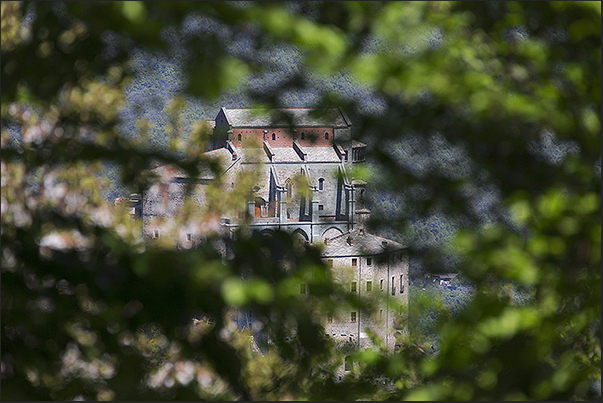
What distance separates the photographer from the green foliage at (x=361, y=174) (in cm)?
86

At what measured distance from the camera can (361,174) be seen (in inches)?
38.6

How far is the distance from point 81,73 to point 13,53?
112 millimetres

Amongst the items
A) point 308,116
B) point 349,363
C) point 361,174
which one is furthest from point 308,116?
point 349,363

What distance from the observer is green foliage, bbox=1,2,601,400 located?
0.86 m

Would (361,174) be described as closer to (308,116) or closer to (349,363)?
(308,116)

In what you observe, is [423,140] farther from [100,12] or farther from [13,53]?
[13,53]

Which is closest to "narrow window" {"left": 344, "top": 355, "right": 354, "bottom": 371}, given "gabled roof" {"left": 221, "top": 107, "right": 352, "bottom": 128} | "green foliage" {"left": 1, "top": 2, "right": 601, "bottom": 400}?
"green foliage" {"left": 1, "top": 2, "right": 601, "bottom": 400}

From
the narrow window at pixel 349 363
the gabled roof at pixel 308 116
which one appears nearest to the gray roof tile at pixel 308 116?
the gabled roof at pixel 308 116

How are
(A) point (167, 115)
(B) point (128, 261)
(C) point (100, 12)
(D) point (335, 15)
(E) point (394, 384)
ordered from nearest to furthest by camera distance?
(C) point (100, 12), (D) point (335, 15), (B) point (128, 261), (E) point (394, 384), (A) point (167, 115)

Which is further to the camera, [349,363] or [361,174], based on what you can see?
[349,363]

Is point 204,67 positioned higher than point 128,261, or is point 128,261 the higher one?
point 204,67

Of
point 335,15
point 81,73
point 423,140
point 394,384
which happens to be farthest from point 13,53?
point 394,384

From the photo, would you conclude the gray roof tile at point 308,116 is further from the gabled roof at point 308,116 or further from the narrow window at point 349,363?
the narrow window at point 349,363

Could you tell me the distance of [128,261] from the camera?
1107mm
